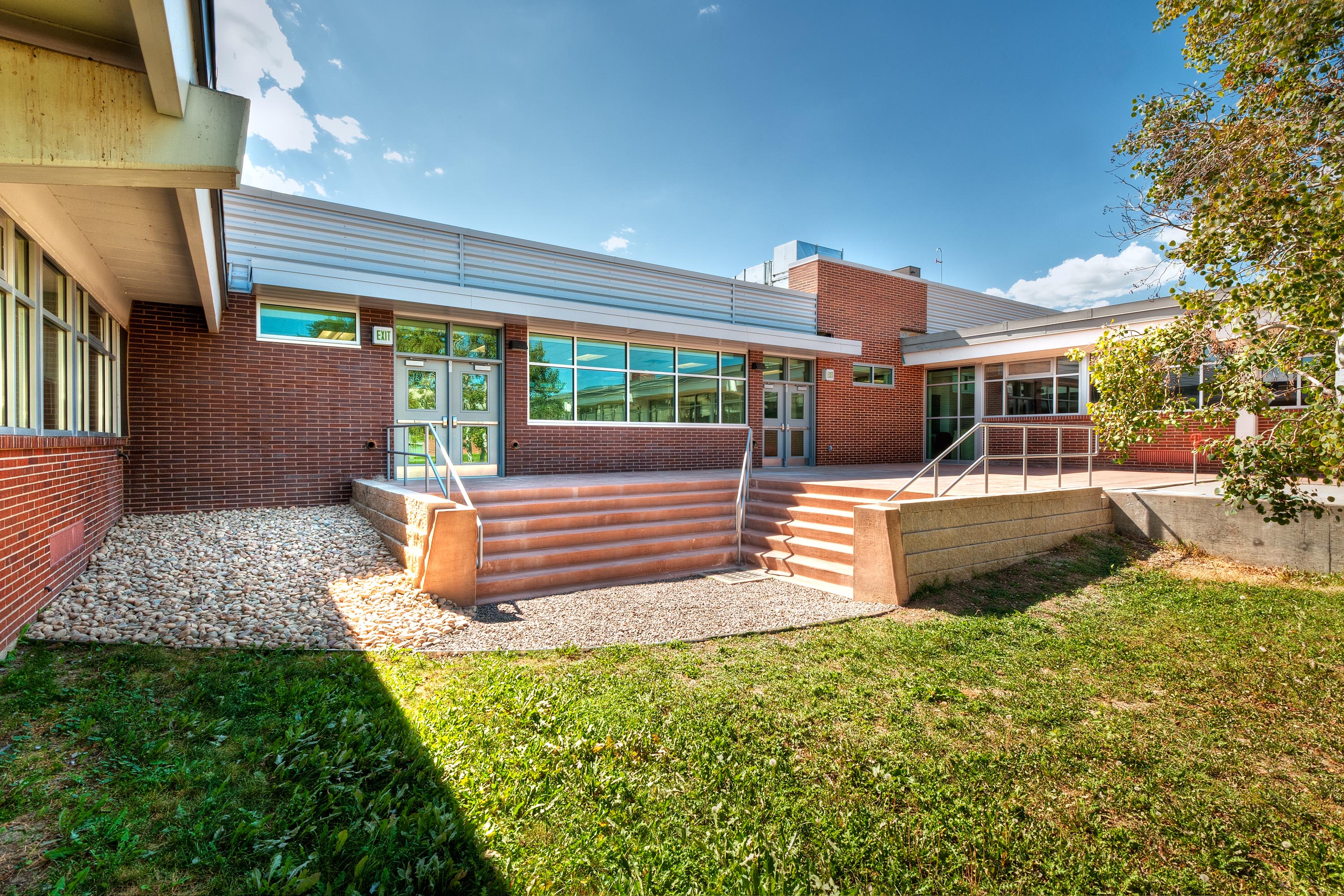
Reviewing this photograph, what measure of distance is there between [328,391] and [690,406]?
6.83 metres

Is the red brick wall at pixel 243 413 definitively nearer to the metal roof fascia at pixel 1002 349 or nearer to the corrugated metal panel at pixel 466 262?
the corrugated metal panel at pixel 466 262

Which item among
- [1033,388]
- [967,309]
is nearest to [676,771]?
[1033,388]

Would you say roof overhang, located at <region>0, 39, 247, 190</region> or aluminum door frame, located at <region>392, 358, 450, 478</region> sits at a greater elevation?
roof overhang, located at <region>0, 39, 247, 190</region>

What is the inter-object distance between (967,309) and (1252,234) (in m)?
15.7

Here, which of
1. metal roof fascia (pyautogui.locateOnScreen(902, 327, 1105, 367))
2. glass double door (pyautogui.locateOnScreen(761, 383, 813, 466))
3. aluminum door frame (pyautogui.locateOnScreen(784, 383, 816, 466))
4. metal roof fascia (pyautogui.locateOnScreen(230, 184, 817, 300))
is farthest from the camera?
aluminum door frame (pyautogui.locateOnScreen(784, 383, 816, 466))

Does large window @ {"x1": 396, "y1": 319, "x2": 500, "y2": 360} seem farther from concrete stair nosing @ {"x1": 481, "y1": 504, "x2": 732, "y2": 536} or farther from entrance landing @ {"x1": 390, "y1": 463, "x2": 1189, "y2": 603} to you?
concrete stair nosing @ {"x1": 481, "y1": 504, "x2": 732, "y2": 536}

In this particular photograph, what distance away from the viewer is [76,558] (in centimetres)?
546

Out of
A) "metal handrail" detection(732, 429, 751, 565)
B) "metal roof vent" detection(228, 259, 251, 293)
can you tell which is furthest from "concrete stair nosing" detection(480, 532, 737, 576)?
"metal roof vent" detection(228, 259, 251, 293)

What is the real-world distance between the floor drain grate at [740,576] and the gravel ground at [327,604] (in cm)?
15

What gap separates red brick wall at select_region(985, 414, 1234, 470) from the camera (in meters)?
12.3

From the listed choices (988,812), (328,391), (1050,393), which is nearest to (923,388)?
(1050,393)

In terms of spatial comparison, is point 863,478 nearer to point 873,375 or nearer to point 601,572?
point 601,572

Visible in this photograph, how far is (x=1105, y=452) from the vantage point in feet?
38.9

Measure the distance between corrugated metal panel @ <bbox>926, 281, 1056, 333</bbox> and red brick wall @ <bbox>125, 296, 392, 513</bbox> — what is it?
46.2 ft
